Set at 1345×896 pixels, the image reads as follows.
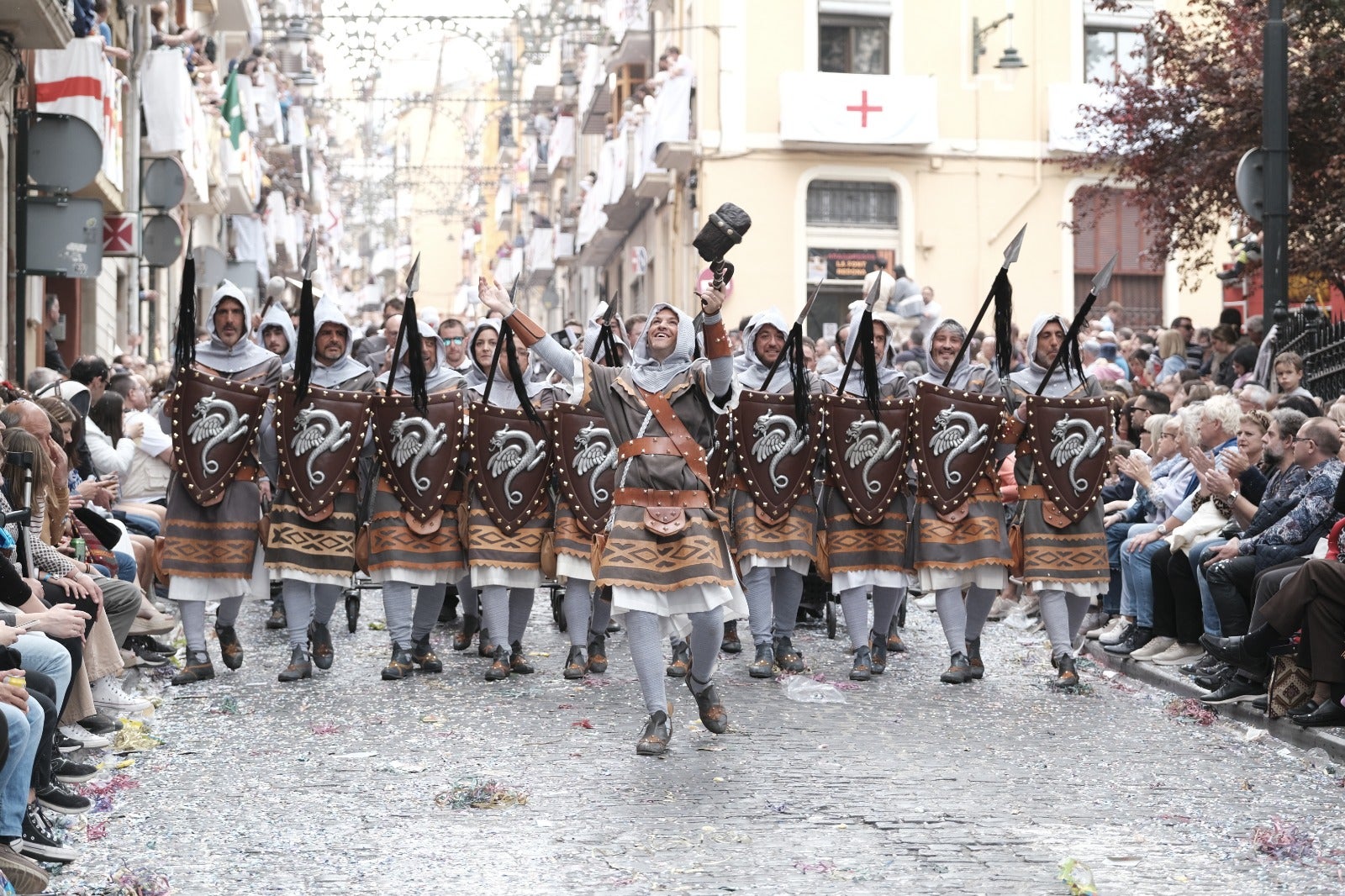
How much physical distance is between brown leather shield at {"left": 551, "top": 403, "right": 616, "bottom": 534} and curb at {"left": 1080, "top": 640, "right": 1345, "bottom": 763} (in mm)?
3142

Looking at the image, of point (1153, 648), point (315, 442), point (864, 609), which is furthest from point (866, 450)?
point (315, 442)

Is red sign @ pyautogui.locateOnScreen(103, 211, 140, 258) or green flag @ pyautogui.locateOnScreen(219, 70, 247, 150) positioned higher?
green flag @ pyautogui.locateOnScreen(219, 70, 247, 150)

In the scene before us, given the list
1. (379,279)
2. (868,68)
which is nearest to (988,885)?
(868,68)

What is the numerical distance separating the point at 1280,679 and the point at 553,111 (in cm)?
5398

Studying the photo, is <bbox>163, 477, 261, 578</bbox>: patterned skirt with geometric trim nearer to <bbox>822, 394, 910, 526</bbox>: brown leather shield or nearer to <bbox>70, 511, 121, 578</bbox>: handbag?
<bbox>70, 511, 121, 578</bbox>: handbag

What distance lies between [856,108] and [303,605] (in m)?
21.5

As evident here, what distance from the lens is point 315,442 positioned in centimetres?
1087

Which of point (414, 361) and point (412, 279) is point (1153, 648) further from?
point (412, 279)

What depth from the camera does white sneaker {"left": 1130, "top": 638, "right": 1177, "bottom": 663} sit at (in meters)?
11.8

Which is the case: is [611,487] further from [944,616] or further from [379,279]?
[379,279]

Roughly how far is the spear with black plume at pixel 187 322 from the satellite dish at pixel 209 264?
1868 cm

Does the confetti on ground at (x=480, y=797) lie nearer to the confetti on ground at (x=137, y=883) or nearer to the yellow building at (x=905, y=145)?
the confetti on ground at (x=137, y=883)

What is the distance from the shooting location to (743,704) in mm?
10000

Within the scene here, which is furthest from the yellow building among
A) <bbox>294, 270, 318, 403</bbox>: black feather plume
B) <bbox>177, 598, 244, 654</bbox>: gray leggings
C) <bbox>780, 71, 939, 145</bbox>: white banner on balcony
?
<bbox>177, 598, 244, 654</bbox>: gray leggings
